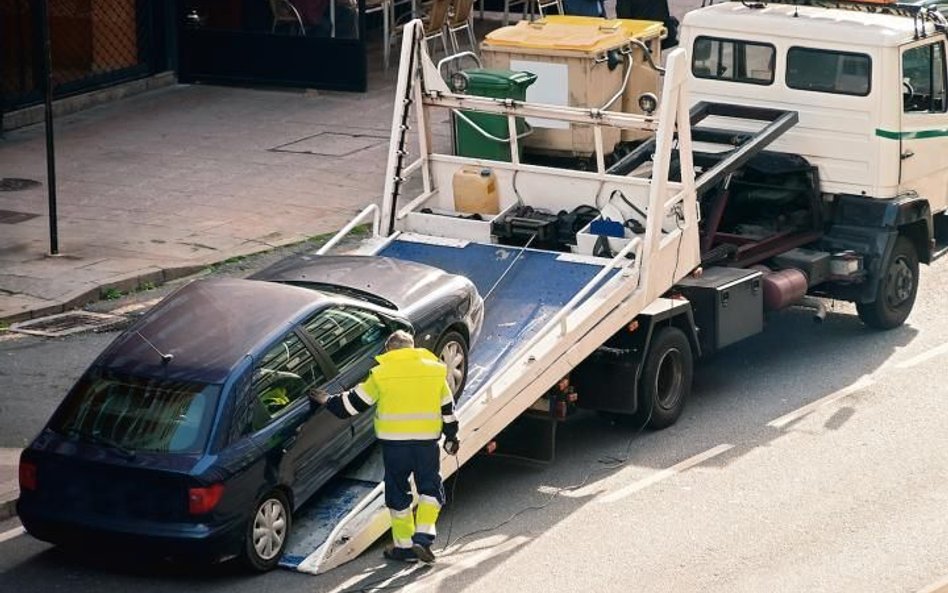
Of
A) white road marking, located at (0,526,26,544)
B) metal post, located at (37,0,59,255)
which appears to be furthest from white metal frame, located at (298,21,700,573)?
metal post, located at (37,0,59,255)

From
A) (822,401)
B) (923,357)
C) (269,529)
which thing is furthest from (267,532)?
(923,357)

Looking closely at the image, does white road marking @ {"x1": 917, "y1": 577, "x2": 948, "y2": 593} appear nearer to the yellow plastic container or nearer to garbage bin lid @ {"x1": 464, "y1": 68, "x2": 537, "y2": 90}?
the yellow plastic container

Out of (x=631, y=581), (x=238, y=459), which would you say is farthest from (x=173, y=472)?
(x=631, y=581)

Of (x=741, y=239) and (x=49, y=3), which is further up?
(x=49, y=3)

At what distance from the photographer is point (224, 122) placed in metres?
23.5

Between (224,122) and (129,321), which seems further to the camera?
(224,122)

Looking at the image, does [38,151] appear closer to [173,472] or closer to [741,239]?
[741,239]

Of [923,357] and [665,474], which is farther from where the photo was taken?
[923,357]

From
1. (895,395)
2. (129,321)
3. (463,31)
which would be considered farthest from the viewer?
(463,31)

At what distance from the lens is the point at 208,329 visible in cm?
1142

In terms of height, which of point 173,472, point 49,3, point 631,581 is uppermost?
point 49,3

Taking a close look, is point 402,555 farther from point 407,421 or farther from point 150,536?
point 150,536

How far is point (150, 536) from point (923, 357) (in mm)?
7609

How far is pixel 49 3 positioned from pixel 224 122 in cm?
253
